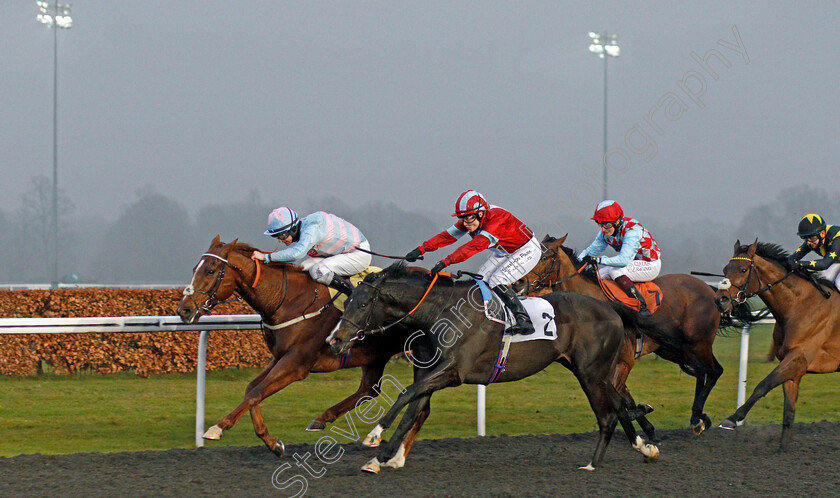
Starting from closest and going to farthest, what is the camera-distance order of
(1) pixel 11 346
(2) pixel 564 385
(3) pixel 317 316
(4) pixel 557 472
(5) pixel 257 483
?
(5) pixel 257 483, (4) pixel 557 472, (3) pixel 317 316, (1) pixel 11 346, (2) pixel 564 385

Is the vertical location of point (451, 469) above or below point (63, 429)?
above

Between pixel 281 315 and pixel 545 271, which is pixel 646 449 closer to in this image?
pixel 545 271

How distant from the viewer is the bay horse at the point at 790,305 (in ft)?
17.2

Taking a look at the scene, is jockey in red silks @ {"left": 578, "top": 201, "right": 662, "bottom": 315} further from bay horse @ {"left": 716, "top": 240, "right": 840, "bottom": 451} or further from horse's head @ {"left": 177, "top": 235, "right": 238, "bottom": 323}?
horse's head @ {"left": 177, "top": 235, "right": 238, "bottom": 323}

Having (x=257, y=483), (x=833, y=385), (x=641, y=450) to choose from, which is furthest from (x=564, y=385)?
(x=257, y=483)

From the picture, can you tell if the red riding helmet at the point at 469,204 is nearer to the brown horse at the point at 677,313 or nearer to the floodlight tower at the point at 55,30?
the brown horse at the point at 677,313

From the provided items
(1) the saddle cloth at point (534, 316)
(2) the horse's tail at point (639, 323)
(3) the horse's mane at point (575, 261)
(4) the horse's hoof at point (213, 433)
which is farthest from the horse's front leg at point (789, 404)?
(4) the horse's hoof at point (213, 433)

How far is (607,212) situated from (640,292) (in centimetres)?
65

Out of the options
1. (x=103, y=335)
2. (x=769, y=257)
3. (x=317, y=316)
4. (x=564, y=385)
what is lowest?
(x=564, y=385)

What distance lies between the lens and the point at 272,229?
500cm

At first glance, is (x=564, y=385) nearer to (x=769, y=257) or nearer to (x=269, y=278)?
(x=769, y=257)

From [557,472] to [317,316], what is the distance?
166 centimetres

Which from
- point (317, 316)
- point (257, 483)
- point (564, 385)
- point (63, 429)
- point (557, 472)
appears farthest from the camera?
point (564, 385)

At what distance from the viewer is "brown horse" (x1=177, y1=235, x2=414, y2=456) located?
4.53 meters
